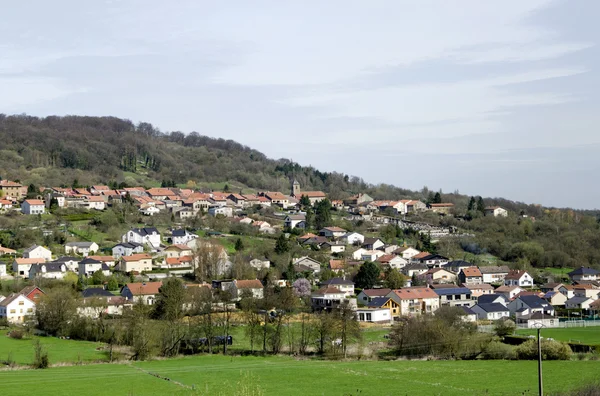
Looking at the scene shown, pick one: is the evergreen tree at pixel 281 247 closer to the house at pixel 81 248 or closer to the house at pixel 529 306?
the house at pixel 81 248

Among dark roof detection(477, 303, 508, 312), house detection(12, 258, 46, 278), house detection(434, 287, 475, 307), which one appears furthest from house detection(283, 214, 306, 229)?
dark roof detection(477, 303, 508, 312)

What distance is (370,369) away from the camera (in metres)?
26.1

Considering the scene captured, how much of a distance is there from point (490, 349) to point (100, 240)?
35295 millimetres

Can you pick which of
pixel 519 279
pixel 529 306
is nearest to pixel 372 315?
pixel 529 306

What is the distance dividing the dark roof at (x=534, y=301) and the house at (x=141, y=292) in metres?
22.9

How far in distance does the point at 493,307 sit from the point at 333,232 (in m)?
23.5

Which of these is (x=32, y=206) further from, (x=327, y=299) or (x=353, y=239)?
(x=327, y=299)

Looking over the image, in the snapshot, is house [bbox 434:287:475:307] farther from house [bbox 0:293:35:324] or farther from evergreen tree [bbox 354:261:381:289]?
house [bbox 0:293:35:324]

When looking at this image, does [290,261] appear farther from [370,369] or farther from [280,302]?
[370,369]

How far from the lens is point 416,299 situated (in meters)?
43.9

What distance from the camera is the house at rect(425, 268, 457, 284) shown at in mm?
52250

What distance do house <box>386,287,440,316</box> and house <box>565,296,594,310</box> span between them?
8756 mm

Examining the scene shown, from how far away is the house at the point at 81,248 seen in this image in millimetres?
50438

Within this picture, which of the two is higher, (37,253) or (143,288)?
(37,253)
